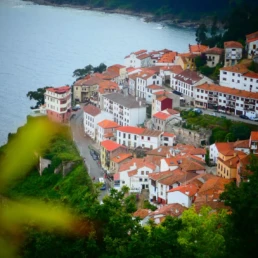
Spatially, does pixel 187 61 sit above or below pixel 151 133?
above

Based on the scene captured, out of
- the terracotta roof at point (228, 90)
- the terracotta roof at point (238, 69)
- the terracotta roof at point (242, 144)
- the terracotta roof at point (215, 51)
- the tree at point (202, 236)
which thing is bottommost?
the terracotta roof at point (242, 144)

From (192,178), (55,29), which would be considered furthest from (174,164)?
(55,29)

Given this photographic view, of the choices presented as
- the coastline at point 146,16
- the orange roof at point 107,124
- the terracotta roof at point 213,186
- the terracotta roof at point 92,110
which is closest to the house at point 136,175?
the terracotta roof at point 213,186

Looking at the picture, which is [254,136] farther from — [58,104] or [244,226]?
[244,226]

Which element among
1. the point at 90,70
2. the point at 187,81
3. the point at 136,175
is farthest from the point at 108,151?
the point at 90,70

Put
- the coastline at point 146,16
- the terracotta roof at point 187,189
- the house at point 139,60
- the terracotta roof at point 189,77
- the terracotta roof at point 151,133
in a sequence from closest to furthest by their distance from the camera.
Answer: the terracotta roof at point 187,189, the terracotta roof at point 151,133, the terracotta roof at point 189,77, the house at point 139,60, the coastline at point 146,16

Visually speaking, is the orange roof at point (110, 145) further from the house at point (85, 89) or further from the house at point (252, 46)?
the house at point (252, 46)

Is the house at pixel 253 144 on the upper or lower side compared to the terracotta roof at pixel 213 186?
upper

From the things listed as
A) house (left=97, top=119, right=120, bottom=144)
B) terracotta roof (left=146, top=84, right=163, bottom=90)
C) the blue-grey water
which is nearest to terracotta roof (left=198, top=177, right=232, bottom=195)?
house (left=97, top=119, right=120, bottom=144)
